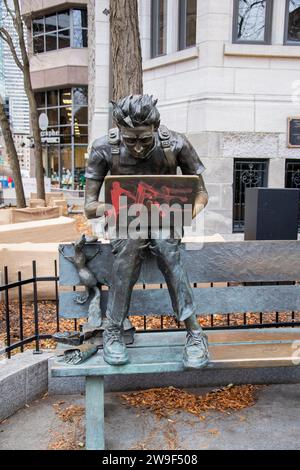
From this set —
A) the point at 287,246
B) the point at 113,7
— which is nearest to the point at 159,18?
the point at 113,7

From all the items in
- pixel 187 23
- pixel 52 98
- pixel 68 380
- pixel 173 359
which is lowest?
pixel 68 380

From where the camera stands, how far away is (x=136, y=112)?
2752mm

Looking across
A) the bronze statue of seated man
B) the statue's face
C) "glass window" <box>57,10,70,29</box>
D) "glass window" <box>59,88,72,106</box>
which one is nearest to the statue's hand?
the bronze statue of seated man

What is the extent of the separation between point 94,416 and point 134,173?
1611 millimetres

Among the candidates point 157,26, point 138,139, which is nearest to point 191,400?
point 138,139

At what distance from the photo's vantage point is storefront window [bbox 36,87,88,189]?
30391 millimetres

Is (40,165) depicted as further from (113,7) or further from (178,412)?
(178,412)

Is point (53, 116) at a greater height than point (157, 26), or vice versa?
point (53, 116)

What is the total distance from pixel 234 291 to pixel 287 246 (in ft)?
1.80

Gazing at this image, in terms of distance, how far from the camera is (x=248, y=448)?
9.94ft

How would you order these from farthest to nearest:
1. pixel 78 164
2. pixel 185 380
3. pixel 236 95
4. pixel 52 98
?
pixel 78 164
pixel 52 98
pixel 236 95
pixel 185 380

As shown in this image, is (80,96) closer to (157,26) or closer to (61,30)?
(61,30)

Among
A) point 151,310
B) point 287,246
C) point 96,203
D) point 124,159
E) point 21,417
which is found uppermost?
point 124,159

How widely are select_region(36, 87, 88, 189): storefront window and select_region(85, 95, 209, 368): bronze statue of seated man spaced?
2746cm
